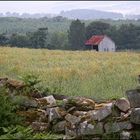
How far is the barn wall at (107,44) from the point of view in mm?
79438

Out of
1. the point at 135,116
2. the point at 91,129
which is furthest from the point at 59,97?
the point at 135,116

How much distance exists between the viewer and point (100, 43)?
79.1 m

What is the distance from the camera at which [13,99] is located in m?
12.8

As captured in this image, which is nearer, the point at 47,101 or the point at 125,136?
the point at 125,136

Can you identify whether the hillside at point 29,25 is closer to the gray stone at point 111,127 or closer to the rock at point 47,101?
the rock at point 47,101

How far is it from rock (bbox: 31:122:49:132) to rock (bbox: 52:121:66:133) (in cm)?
24

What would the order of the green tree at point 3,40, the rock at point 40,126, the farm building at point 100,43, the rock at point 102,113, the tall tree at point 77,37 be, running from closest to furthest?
1. the rock at point 102,113
2. the rock at point 40,126
3. the green tree at point 3,40
4. the farm building at point 100,43
5. the tall tree at point 77,37

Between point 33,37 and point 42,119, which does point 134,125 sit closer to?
point 42,119

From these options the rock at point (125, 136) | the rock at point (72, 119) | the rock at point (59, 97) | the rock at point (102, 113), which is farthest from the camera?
the rock at point (59, 97)

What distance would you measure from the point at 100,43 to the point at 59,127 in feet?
223

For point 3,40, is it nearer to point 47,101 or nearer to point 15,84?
point 15,84

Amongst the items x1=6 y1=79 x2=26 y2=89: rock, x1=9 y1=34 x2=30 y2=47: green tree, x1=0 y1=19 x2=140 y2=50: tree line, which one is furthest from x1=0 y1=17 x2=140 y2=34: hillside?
x1=6 y1=79 x2=26 y2=89: rock

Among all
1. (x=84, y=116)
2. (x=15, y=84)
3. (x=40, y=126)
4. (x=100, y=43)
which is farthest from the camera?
(x=100, y=43)

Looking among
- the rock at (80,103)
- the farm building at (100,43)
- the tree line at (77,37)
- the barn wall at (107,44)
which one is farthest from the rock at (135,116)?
the barn wall at (107,44)
